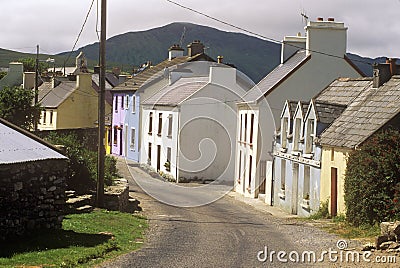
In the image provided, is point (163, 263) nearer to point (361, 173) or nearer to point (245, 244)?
point (245, 244)

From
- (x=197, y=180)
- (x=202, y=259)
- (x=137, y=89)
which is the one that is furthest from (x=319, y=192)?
(x=137, y=89)

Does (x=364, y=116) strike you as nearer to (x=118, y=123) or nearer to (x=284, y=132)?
(x=284, y=132)

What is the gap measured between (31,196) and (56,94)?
2097 inches

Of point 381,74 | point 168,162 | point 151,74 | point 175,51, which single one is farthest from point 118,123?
point 381,74

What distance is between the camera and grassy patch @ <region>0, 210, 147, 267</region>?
13570mm

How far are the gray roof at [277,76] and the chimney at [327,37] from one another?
90cm

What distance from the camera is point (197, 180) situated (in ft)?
158

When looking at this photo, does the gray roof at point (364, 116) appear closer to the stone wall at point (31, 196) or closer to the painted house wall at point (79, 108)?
the stone wall at point (31, 196)

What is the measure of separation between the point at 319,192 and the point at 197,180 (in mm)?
21911

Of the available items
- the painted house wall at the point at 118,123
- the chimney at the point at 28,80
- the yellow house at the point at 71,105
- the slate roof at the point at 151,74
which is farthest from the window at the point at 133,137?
the chimney at the point at 28,80

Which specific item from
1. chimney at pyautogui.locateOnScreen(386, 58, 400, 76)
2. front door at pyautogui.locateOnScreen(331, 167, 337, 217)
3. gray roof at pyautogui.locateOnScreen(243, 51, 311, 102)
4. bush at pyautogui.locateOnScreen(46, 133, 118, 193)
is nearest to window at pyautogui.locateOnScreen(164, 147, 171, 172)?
gray roof at pyautogui.locateOnScreen(243, 51, 311, 102)

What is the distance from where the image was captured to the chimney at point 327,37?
3728 cm

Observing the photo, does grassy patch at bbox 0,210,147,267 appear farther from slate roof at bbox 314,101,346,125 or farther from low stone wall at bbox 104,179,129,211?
slate roof at bbox 314,101,346,125

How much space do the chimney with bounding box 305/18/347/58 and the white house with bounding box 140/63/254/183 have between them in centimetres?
1010
